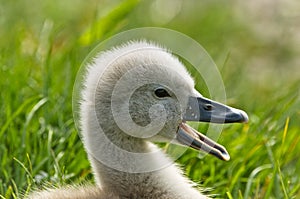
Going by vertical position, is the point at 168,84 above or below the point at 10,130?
above

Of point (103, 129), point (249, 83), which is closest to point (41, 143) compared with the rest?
point (103, 129)

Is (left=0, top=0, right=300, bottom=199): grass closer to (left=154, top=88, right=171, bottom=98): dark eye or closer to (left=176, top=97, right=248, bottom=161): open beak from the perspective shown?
(left=176, top=97, right=248, bottom=161): open beak

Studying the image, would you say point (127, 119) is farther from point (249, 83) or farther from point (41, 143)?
point (249, 83)

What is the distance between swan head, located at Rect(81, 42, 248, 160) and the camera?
355cm

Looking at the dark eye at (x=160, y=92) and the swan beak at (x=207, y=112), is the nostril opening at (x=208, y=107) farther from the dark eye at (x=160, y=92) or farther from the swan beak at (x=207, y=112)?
the dark eye at (x=160, y=92)

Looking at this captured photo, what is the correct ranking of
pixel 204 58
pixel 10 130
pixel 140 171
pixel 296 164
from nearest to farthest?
pixel 140 171 → pixel 10 130 → pixel 296 164 → pixel 204 58

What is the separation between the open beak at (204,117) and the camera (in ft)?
11.8

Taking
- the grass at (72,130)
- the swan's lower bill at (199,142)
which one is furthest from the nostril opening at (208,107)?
the grass at (72,130)

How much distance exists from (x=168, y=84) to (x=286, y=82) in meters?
2.49

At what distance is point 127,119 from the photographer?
11.6 ft

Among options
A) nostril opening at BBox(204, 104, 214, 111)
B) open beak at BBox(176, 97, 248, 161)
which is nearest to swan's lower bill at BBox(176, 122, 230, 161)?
open beak at BBox(176, 97, 248, 161)

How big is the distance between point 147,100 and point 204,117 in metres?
0.25

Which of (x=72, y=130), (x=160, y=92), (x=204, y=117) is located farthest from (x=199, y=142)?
(x=72, y=130)

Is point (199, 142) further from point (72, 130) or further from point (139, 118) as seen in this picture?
point (72, 130)
